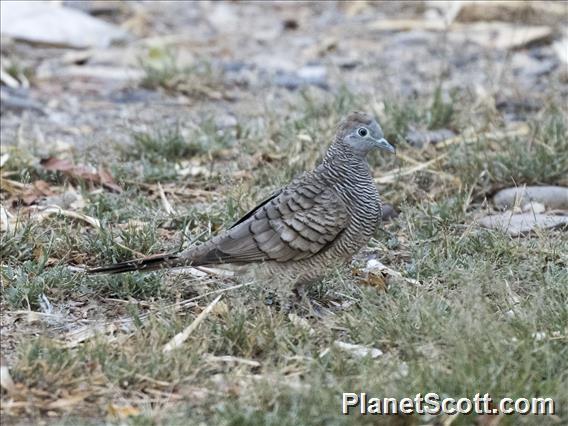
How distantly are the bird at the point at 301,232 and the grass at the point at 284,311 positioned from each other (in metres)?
0.16

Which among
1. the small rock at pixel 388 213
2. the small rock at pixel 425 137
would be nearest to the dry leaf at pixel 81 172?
the small rock at pixel 388 213

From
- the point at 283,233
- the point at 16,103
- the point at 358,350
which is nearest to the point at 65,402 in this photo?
the point at 358,350

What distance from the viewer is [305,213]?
557 centimetres

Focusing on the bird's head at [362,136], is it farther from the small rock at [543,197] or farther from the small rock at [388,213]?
the small rock at [543,197]

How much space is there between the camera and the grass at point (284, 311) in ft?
13.9

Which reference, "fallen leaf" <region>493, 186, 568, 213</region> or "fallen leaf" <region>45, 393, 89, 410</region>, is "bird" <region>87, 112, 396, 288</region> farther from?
"fallen leaf" <region>493, 186, 568, 213</region>

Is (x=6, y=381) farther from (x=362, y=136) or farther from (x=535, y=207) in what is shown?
(x=535, y=207)

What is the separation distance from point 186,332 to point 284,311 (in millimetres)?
643

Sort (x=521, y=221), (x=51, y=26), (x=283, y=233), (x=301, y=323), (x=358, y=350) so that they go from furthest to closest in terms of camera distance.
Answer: (x=51, y=26)
(x=521, y=221)
(x=283, y=233)
(x=301, y=323)
(x=358, y=350)

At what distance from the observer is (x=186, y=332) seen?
4.84 metres

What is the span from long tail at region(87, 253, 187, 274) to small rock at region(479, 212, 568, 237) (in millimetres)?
1977

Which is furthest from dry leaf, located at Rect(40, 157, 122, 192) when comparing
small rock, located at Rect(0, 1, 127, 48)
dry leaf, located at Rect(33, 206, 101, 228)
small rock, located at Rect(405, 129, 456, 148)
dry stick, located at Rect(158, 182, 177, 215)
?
small rock, located at Rect(0, 1, 127, 48)

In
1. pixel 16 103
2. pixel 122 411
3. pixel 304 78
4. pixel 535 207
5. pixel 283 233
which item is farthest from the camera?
pixel 304 78

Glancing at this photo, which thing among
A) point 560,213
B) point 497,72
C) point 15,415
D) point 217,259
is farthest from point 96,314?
point 497,72
